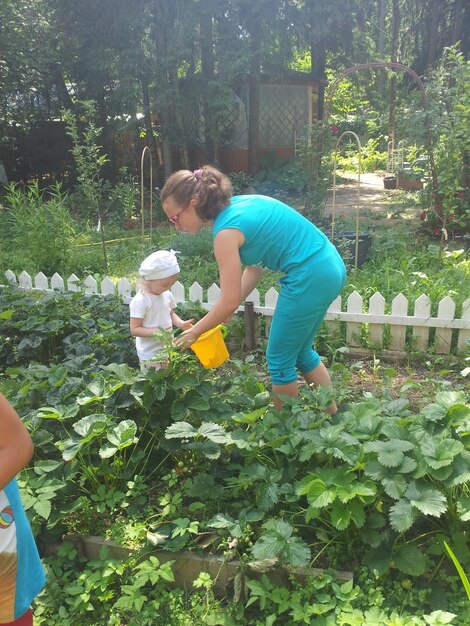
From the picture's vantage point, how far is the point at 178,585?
7.00 feet

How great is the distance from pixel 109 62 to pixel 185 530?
12.2 metres

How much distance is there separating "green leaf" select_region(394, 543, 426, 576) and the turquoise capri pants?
1056 mm

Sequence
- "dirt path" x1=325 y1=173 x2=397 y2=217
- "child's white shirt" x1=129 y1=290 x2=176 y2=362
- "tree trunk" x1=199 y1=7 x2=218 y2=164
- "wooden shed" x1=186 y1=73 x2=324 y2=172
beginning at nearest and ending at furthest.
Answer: "child's white shirt" x1=129 y1=290 x2=176 y2=362 < "dirt path" x1=325 y1=173 x2=397 y2=217 < "tree trunk" x1=199 y1=7 x2=218 y2=164 < "wooden shed" x1=186 y1=73 x2=324 y2=172

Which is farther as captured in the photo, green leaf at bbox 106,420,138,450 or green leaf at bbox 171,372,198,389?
green leaf at bbox 171,372,198,389

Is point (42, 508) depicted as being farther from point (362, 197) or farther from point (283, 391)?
point (362, 197)

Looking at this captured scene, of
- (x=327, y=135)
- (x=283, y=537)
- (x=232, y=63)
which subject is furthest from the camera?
(x=232, y=63)

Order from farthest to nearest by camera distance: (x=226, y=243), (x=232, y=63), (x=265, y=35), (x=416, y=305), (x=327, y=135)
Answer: (x=265, y=35)
(x=232, y=63)
(x=327, y=135)
(x=416, y=305)
(x=226, y=243)

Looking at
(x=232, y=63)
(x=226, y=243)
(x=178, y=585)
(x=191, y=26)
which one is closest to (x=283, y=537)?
(x=178, y=585)

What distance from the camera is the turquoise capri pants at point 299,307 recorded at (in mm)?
2619

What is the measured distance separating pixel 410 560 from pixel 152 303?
6.18 feet

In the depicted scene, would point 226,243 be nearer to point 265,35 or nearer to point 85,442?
point 85,442

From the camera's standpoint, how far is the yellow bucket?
2781 mm

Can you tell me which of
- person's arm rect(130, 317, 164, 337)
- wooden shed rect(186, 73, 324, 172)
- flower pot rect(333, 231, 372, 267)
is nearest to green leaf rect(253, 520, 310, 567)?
person's arm rect(130, 317, 164, 337)

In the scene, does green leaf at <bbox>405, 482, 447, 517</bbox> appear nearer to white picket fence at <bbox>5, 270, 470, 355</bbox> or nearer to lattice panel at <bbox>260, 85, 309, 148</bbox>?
white picket fence at <bbox>5, 270, 470, 355</bbox>
